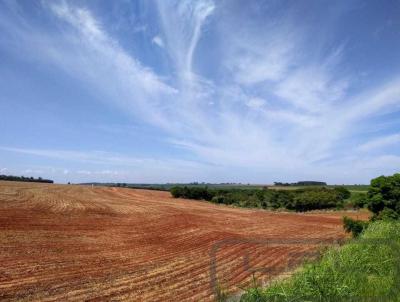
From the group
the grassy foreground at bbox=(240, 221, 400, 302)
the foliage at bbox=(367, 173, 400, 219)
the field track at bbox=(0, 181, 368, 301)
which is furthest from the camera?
the foliage at bbox=(367, 173, 400, 219)

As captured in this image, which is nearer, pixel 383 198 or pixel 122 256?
pixel 122 256

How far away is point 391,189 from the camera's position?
2439cm

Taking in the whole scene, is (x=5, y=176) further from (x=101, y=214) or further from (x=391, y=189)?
(x=391, y=189)

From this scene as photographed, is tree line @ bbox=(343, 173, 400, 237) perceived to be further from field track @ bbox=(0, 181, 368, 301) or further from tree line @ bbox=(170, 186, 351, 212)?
tree line @ bbox=(170, 186, 351, 212)

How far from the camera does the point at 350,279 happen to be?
18.2ft

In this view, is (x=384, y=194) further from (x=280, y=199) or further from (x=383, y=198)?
(x=280, y=199)

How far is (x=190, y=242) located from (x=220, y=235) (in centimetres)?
496

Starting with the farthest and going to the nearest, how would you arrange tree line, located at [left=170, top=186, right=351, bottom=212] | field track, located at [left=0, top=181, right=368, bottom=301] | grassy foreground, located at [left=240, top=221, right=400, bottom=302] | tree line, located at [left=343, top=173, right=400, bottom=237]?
tree line, located at [left=170, top=186, right=351, bottom=212] → tree line, located at [left=343, top=173, right=400, bottom=237] → field track, located at [left=0, top=181, right=368, bottom=301] → grassy foreground, located at [left=240, top=221, right=400, bottom=302]

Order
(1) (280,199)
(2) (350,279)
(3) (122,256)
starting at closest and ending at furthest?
(2) (350,279), (3) (122,256), (1) (280,199)

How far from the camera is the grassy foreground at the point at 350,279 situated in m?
4.62

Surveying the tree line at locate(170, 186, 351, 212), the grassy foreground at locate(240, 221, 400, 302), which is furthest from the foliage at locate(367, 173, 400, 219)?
the tree line at locate(170, 186, 351, 212)

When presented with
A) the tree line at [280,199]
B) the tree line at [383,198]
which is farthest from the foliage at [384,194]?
the tree line at [280,199]

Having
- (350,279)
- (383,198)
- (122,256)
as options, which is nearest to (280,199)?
(383,198)

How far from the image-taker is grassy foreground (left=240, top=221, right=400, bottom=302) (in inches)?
182
